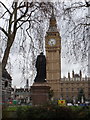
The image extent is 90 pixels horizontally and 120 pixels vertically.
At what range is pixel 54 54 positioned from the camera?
265ft

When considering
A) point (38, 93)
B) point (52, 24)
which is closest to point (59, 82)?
point (38, 93)

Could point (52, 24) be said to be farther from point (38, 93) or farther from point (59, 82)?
point (59, 82)

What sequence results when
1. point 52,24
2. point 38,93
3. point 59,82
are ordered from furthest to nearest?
point 59,82, point 38,93, point 52,24

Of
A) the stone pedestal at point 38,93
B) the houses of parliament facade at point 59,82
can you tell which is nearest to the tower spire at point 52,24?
the stone pedestal at point 38,93

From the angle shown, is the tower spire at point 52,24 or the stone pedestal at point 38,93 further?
the stone pedestal at point 38,93

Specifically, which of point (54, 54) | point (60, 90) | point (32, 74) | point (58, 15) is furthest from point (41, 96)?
point (60, 90)

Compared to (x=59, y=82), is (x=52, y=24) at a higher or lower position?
higher

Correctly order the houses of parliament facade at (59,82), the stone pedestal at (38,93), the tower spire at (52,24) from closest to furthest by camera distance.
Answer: the tower spire at (52,24) < the stone pedestal at (38,93) < the houses of parliament facade at (59,82)

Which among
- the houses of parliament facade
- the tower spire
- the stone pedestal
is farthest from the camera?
the houses of parliament facade

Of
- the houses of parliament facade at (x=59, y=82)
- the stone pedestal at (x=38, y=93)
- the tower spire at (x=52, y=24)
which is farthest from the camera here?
the houses of parliament facade at (x=59, y=82)

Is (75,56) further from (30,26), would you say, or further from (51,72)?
(51,72)

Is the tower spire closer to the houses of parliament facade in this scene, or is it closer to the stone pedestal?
the stone pedestal

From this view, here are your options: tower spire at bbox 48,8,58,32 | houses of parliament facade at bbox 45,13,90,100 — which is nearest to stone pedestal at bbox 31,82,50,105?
tower spire at bbox 48,8,58,32

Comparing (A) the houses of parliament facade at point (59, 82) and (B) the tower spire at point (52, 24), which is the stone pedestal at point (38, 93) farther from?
(A) the houses of parliament facade at point (59, 82)
